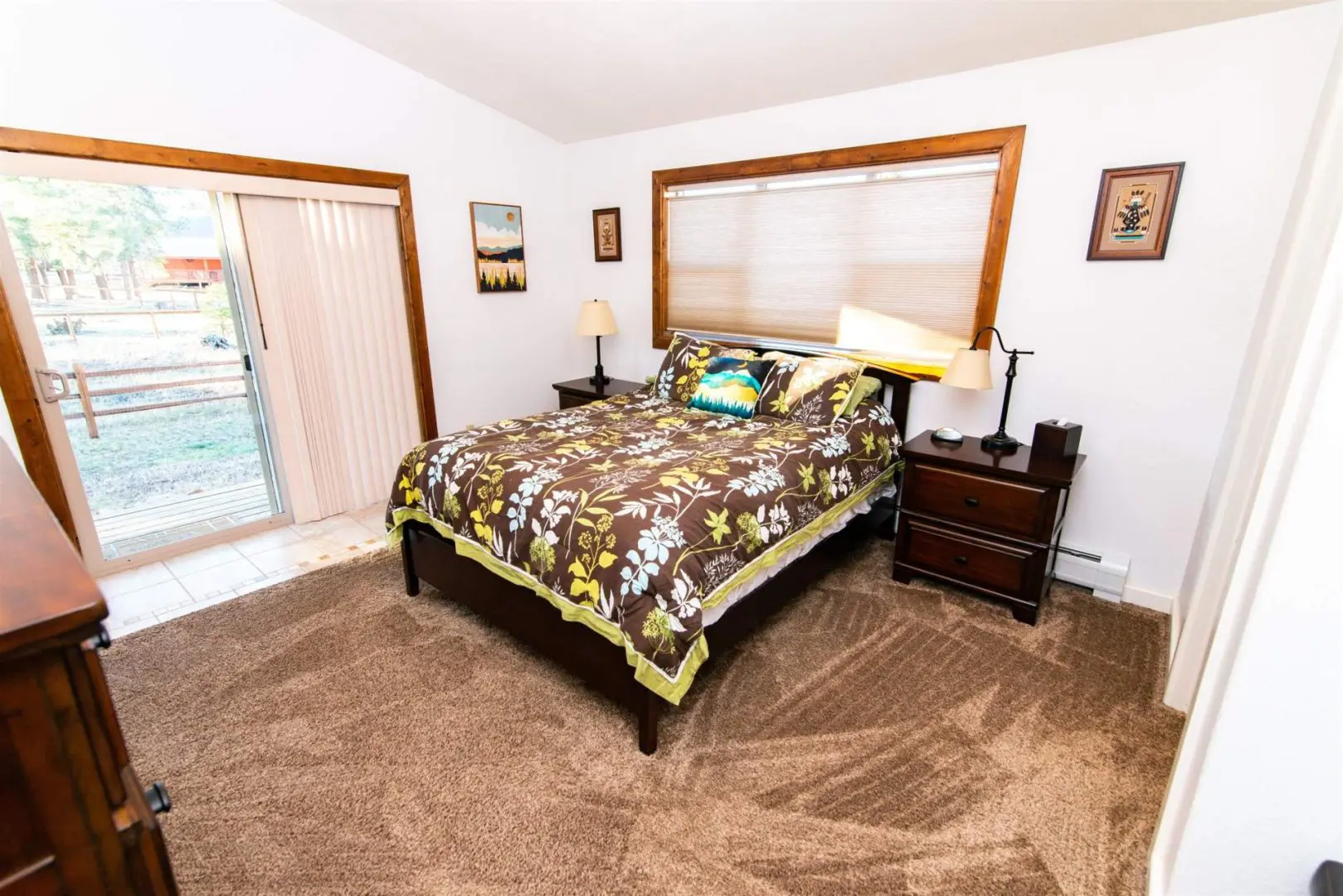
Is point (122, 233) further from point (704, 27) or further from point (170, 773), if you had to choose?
point (704, 27)

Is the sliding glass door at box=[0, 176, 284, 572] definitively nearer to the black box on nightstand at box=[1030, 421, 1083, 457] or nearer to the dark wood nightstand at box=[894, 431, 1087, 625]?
the dark wood nightstand at box=[894, 431, 1087, 625]

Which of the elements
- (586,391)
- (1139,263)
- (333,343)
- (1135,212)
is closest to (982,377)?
(1139,263)

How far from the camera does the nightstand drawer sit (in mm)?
2420

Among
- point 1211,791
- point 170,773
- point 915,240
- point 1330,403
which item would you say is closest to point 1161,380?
point 915,240

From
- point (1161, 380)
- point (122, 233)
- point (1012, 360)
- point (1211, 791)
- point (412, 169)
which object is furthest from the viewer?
point (412, 169)

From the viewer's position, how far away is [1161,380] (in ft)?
7.84

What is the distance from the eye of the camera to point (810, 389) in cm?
292

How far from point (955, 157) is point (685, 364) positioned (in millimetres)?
1646

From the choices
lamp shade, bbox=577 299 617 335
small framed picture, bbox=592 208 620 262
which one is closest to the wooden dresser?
lamp shade, bbox=577 299 617 335

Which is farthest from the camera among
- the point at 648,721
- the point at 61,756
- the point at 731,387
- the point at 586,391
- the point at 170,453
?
the point at 586,391

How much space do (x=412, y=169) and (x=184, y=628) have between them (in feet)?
8.72

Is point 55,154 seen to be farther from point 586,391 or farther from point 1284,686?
point 1284,686

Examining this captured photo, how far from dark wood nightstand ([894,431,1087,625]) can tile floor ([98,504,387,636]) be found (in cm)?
269

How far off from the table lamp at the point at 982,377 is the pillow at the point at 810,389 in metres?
0.45
